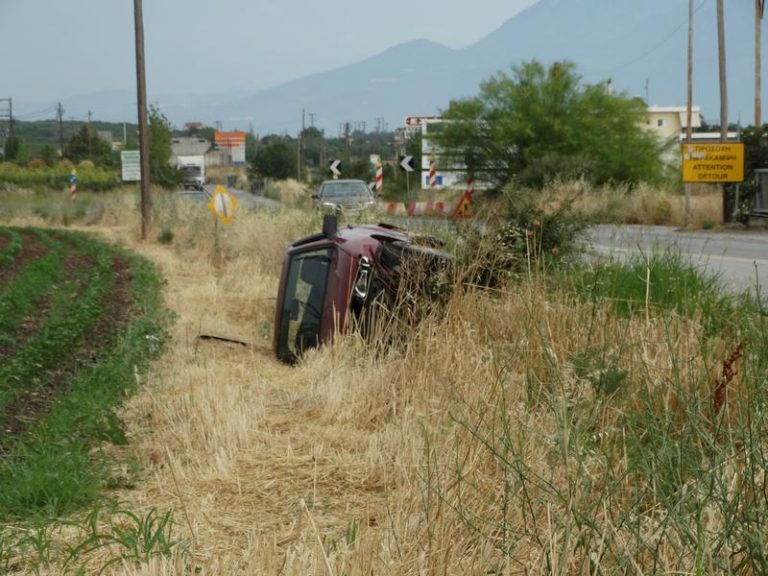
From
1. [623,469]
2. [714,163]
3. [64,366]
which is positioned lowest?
[64,366]

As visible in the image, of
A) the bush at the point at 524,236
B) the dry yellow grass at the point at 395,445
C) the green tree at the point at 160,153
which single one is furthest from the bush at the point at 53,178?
the dry yellow grass at the point at 395,445

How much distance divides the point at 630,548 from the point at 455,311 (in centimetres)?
470

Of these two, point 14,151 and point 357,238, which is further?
point 14,151

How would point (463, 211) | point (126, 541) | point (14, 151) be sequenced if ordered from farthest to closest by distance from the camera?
point (14, 151) → point (463, 211) → point (126, 541)

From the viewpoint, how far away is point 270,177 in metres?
117

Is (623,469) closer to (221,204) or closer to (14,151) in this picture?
(221,204)

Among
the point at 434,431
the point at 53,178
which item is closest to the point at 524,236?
the point at 434,431

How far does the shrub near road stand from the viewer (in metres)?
6.04

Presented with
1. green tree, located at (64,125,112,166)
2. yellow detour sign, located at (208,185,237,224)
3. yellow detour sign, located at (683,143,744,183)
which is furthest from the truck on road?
yellow detour sign, located at (208,185,237,224)

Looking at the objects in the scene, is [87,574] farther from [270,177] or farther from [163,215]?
[270,177]

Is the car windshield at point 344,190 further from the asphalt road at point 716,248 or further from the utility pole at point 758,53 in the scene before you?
the utility pole at point 758,53

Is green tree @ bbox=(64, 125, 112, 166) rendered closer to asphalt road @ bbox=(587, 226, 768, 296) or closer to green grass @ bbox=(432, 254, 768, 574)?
asphalt road @ bbox=(587, 226, 768, 296)

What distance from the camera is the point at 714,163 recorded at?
1201 inches

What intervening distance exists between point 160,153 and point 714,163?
154 ft
